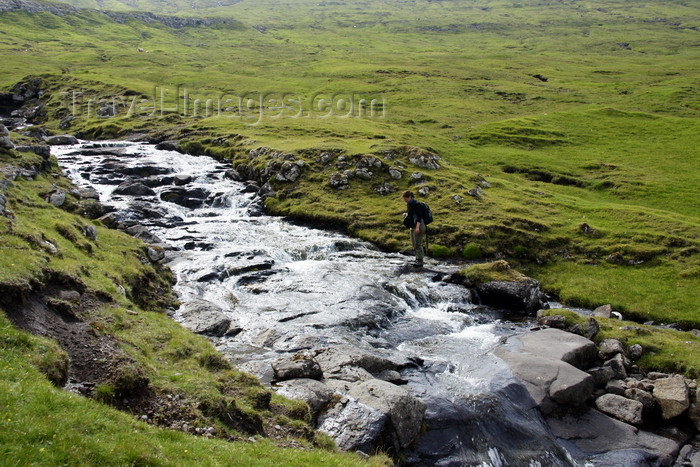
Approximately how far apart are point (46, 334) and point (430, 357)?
1711 centimetres

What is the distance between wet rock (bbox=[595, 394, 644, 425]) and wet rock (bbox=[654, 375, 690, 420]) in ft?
3.98

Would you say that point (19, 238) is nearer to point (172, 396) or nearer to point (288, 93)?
point (172, 396)

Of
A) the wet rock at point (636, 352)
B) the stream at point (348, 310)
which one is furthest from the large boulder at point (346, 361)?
the wet rock at point (636, 352)

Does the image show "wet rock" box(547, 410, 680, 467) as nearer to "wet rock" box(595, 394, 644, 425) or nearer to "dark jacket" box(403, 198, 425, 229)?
"wet rock" box(595, 394, 644, 425)

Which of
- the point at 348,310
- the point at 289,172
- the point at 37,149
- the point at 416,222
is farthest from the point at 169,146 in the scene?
the point at 348,310

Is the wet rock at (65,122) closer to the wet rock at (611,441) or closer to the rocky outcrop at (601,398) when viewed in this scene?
the rocky outcrop at (601,398)

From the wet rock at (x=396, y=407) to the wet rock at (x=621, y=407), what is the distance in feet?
30.5

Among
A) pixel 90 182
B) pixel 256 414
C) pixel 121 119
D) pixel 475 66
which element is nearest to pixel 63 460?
pixel 256 414

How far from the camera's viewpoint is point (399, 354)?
2319 centimetres

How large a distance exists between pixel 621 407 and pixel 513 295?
36.6ft

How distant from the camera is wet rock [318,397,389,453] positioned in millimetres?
15352

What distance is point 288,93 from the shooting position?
12519cm

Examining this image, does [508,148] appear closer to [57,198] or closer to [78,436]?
[57,198]

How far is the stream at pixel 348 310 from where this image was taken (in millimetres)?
17891
